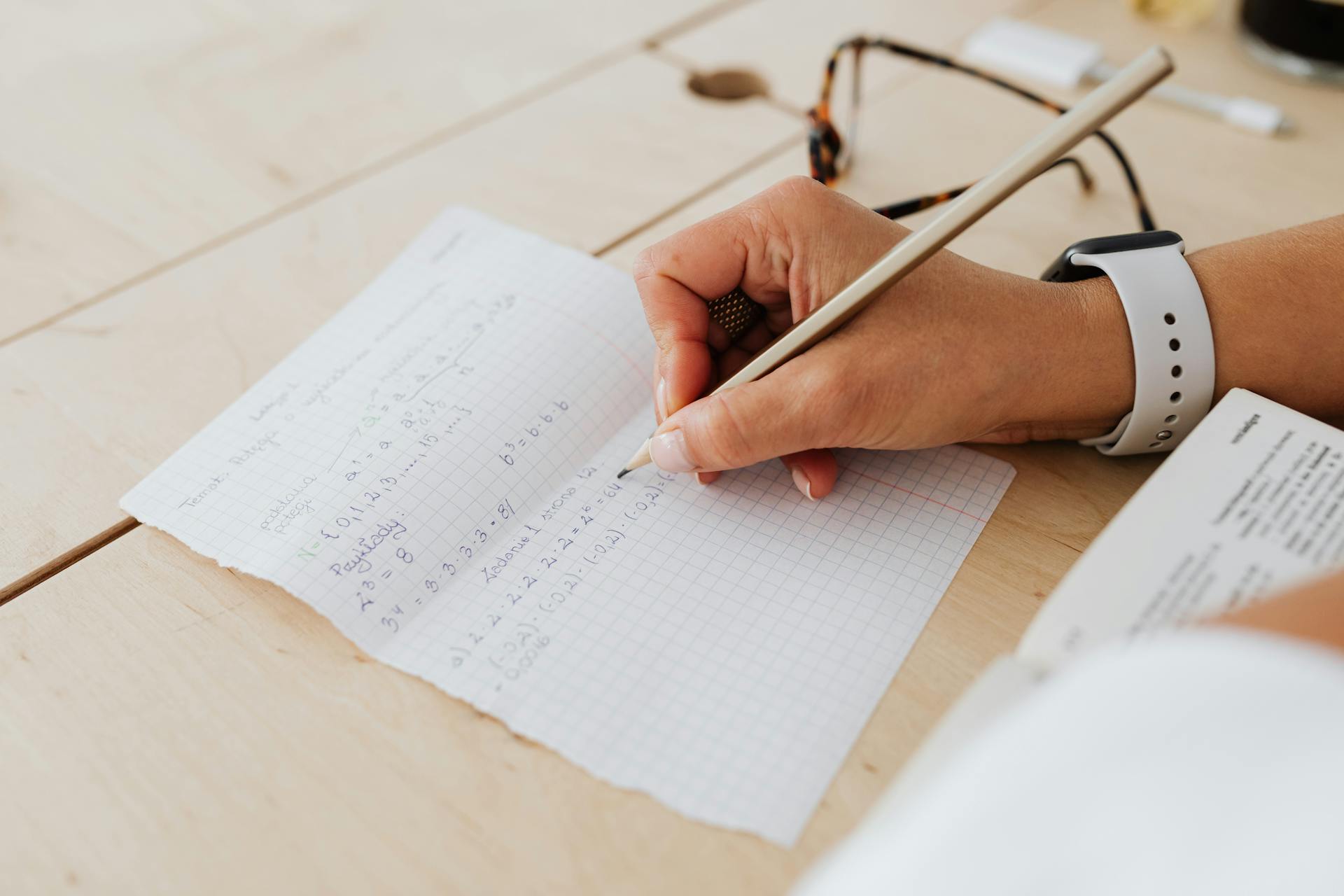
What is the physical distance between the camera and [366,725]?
1.77 feet

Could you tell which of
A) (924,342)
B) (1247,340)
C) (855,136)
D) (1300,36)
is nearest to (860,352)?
(924,342)

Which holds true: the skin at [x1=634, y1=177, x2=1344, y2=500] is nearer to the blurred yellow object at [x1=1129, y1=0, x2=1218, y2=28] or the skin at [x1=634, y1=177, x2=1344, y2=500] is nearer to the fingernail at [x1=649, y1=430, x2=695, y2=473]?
the fingernail at [x1=649, y1=430, x2=695, y2=473]

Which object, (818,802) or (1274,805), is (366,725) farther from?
(1274,805)

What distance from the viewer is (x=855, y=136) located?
3.24 feet

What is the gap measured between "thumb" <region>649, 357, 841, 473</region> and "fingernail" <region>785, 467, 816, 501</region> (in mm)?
33

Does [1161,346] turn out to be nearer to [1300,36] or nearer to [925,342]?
[925,342]

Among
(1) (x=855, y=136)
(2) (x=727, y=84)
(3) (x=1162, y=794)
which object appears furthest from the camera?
(2) (x=727, y=84)

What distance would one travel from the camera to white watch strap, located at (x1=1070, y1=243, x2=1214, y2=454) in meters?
0.63

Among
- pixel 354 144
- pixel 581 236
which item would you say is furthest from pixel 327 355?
pixel 354 144

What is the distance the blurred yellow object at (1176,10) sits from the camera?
1.13 meters

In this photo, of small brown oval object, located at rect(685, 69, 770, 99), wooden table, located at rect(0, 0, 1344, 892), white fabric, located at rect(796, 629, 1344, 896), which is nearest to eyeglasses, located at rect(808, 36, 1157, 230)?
wooden table, located at rect(0, 0, 1344, 892)

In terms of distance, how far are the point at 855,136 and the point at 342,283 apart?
54 cm

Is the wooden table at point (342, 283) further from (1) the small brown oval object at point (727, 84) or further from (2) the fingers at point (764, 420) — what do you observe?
(2) the fingers at point (764, 420)

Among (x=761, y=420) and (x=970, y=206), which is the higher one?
(x=970, y=206)
